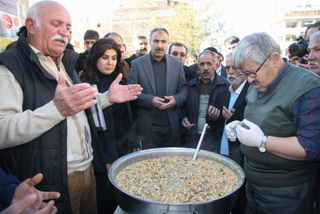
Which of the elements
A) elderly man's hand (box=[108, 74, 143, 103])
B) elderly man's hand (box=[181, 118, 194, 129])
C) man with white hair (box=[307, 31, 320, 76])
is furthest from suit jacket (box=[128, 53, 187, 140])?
man with white hair (box=[307, 31, 320, 76])

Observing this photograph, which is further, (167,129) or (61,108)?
(167,129)

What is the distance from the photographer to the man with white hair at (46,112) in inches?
55.8

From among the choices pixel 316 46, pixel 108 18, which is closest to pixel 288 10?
pixel 108 18

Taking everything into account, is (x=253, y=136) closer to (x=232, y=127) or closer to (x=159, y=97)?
(x=232, y=127)

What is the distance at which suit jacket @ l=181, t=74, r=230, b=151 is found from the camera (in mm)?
3435

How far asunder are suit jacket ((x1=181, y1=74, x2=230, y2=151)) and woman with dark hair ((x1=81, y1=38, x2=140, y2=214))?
916 mm

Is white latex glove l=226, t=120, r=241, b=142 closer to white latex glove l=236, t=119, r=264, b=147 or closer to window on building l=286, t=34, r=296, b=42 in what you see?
white latex glove l=236, t=119, r=264, b=147

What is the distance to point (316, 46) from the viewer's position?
214cm

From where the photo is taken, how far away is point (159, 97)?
3529 mm

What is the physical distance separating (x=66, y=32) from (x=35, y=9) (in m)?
0.29

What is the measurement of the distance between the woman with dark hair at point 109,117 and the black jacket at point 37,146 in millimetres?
1121

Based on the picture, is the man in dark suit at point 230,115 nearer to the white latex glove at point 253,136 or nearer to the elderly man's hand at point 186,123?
the elderly man's hand at point 186,123

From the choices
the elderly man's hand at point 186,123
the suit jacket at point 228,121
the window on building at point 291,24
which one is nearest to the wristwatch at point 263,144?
the suit jacket at point 228,121

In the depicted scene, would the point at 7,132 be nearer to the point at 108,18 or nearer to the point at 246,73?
the point at 246,73
